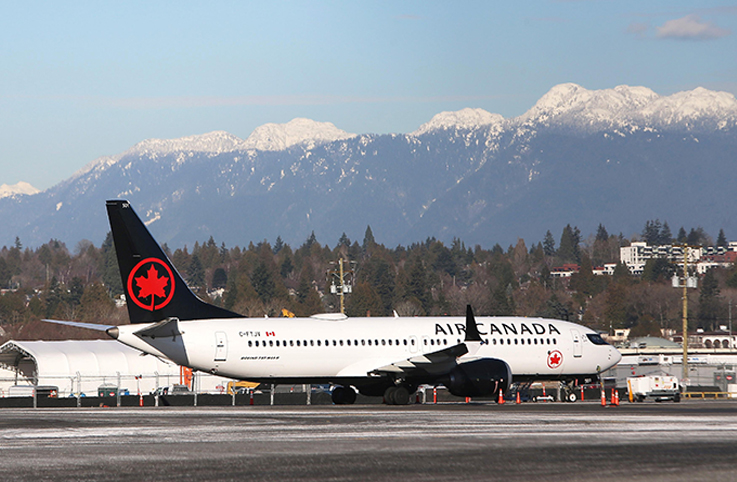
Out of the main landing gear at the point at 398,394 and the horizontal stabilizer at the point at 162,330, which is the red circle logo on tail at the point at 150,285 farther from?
the main landing gear at the point at 398,394

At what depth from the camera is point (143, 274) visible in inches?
1623

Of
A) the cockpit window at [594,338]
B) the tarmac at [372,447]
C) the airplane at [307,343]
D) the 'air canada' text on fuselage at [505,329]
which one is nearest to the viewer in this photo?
the tarmac at [372,447]

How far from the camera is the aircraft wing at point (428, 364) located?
140ft

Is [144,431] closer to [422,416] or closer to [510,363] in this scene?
[422,416]

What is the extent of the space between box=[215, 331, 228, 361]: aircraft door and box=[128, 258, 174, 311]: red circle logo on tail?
8.17 ft

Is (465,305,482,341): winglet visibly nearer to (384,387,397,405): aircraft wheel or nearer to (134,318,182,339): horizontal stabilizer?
(384,387,397,405): aircraft wheel

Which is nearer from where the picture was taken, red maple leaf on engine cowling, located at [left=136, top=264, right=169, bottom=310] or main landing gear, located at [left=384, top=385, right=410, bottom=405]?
red maple leaf on engine cowling, located at [left=136, top=264, right=169, bottom=310]

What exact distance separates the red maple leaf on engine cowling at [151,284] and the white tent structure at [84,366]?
3771cm

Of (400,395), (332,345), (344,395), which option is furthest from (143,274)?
(400,395)

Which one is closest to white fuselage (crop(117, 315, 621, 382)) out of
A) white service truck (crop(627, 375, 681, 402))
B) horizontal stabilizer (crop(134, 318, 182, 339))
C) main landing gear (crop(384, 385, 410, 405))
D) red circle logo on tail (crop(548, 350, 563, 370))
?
red circle logo on tail (crop(548, 350, 563, 370))

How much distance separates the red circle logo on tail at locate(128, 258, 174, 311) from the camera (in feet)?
135

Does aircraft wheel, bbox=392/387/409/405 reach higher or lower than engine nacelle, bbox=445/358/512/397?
lower

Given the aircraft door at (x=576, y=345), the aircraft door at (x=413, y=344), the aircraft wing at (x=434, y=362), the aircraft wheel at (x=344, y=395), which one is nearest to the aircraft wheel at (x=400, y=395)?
the aircraft wing at (x=434, y=362)

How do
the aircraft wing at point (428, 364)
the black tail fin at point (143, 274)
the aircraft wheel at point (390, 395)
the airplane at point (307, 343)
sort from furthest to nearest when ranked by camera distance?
the aircraft wheel at point (390, 395)
the aircraft wing at point (428, 364)
the airplane at point (307, 343)
the black tail fin at point (143, 274)
